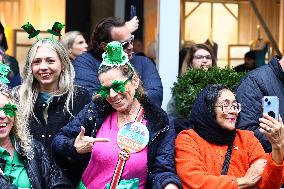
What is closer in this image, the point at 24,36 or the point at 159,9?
the point at 159,9

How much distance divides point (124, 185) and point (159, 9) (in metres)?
3.05

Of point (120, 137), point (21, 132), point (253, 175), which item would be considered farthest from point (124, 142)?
point (253, 175)

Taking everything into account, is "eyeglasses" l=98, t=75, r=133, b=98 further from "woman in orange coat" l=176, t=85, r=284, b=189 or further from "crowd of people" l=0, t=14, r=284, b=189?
"woman in orange coat" l=176, t=85, r=284, b=189

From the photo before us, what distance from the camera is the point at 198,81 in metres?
7.51

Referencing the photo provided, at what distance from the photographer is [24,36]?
10352 millimetres

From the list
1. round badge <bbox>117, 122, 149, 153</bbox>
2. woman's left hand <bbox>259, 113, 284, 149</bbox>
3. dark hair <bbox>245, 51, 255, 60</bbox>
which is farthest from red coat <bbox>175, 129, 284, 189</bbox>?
dark hair <bbox>245, 51, 255, 60</bbox>

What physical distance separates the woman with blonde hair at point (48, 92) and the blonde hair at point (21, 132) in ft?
1.18

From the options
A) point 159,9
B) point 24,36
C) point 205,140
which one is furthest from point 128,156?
point 24,36

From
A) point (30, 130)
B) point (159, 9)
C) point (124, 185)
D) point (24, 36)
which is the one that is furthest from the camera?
point (24, 36)

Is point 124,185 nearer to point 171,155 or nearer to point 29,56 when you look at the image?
point 171,155

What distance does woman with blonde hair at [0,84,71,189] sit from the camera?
555 centimetres

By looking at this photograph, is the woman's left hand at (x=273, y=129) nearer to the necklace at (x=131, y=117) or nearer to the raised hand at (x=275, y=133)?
the raised hand at (x=275, y=133)

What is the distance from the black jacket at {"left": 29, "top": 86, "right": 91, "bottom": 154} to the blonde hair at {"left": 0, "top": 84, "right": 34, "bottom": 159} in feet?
1.28

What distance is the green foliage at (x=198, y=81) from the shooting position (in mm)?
7359
